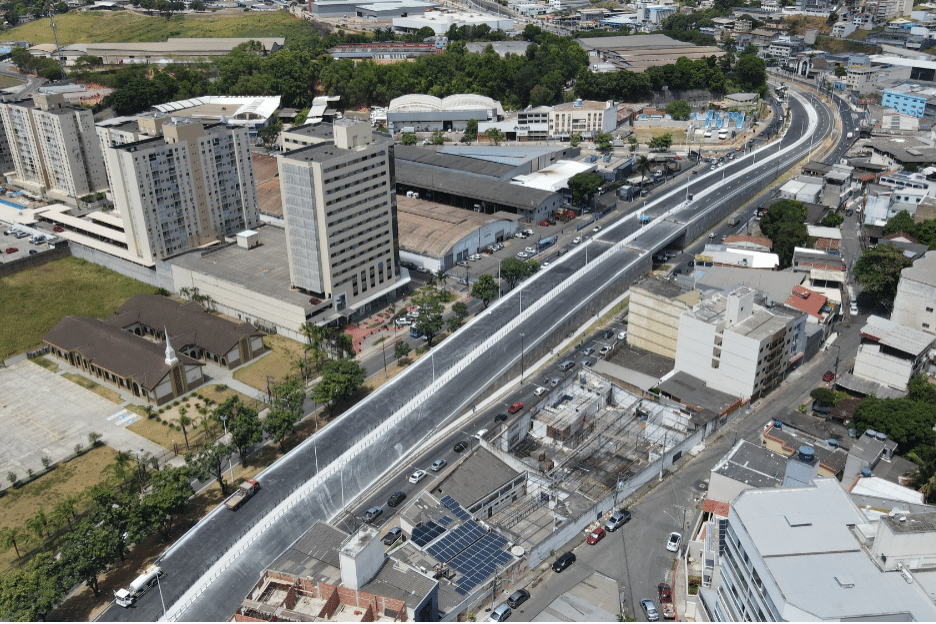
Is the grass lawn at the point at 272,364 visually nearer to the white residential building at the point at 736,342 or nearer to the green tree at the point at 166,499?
the green tree at the point at 166,499

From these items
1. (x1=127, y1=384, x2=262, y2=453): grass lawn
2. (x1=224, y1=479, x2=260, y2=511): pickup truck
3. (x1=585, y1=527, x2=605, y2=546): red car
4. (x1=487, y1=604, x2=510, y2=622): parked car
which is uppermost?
(x1=224, y1=479, x2=260, y2=511): pickup truck

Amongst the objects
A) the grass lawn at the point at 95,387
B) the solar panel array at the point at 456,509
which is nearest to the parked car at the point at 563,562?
the solar panel array at the point at 456,509

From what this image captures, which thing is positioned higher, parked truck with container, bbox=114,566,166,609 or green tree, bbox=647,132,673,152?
green tree, bbox=647,132,673,152

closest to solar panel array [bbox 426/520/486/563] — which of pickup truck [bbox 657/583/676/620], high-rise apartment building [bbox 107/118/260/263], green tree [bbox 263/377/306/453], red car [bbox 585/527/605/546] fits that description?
red car [bbox 585/527/605/546]

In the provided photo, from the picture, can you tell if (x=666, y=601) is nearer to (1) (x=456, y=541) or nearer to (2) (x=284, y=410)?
(1) (x=456, y=541)

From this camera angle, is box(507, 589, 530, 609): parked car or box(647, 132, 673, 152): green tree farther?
box(647, 132, 673, 152): green tree

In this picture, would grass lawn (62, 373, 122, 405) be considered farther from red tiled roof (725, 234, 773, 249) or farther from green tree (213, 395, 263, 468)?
red tiled roof (725, 234, 773, 249)

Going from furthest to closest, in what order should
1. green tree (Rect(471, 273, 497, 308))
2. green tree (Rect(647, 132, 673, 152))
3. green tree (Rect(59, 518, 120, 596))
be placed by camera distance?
1. green tree (Rect(647, 132, 673, 152))
2. green tree (Rect(471, 273, 497, 308))
3. green tree (Rect(59, 518, 120, 596))
